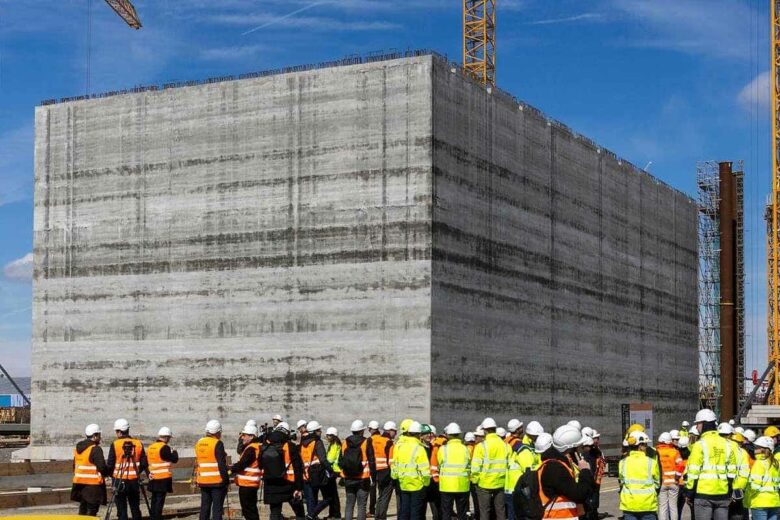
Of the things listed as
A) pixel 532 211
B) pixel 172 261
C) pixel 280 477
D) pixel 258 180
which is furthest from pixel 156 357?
pixel 280 477

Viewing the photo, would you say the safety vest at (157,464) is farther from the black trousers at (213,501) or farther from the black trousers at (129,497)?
the black trousers at (213,501)

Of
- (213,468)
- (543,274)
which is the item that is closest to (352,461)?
(213,468)

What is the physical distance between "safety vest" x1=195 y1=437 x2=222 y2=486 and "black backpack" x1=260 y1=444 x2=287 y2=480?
2.57 feet

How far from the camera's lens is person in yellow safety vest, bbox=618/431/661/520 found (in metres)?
15.8

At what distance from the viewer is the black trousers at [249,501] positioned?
19.6 metres

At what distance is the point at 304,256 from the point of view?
164 ft

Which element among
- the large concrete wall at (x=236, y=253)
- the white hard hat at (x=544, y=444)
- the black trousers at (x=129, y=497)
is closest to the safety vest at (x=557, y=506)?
the white hard hat at (x=544, y=444)

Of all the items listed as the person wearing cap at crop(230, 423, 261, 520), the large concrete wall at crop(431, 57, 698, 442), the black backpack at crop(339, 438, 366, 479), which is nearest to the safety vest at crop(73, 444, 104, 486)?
the person wearing cap at crop(230, 423, 261, 520)

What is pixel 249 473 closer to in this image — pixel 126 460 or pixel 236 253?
pixel 126 460

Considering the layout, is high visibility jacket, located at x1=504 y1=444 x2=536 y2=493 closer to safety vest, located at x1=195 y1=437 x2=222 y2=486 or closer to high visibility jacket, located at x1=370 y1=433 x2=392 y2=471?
high visibility jacket, located at x1=370 y1=433 x2=392 y2=471

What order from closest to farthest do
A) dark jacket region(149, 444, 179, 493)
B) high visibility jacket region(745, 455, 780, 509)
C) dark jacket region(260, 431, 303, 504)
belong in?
high visibility jacket region(745, 455, 780, 509)
dark jacket region(260, 431, 303, 504)
dark jacket region(149, 444, 179, 493)

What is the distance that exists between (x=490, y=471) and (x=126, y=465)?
629cm

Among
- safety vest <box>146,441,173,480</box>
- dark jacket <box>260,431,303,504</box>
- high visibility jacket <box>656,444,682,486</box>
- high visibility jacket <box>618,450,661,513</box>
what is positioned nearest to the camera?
high visibility jacket <box>618,450,661,513</box>

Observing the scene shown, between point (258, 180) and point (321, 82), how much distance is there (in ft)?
16.4
